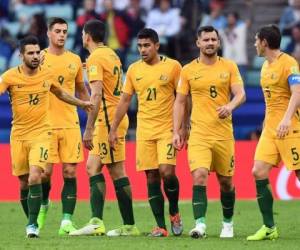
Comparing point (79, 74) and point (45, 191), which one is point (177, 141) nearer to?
point (79, 74)

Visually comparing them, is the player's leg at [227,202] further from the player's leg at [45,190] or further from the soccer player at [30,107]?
the player's leg at [45,190]

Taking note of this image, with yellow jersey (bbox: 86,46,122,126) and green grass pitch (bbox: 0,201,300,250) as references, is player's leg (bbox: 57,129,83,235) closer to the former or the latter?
green grass pitch (bbox: 0,201,300,250)

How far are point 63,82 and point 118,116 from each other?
126cm

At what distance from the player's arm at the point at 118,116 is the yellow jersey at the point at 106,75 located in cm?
29

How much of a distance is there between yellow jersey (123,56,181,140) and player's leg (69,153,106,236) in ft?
2.52

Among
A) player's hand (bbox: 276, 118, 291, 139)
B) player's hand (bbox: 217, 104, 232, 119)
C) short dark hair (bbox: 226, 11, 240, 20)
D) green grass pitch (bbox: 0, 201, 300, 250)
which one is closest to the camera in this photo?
green grass pitch (bbox: 0, 201, 300, 250)

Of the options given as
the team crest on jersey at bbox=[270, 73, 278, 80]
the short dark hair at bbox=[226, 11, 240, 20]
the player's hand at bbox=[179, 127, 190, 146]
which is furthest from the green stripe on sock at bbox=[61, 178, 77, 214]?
the short dark hair at bbox=[226, 11, 240, 20]

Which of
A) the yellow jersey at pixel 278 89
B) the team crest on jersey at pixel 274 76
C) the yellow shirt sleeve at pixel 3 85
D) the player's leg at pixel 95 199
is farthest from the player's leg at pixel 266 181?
the yellow shirt sleeve at pixel 3 85

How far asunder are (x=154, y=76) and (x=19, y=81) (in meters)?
1.67

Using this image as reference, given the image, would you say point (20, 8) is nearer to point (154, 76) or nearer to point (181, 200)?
point (181, 200)

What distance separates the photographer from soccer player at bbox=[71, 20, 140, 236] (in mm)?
14961

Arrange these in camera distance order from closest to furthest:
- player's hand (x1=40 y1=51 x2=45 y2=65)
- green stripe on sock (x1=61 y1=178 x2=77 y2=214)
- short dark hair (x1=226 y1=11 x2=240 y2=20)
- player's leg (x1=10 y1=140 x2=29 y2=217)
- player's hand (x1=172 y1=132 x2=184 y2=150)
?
player's hand (x1=172 y1=132 x2=184 y2=150) < player's leg (x1=10 y1=140 x2=29 y2=217) < player's hand (x1=40 y1=51 x2=45 y2=65) < green stripe on sock (x1=61 y1=178 x2=77 y2=214) < short dark hair (x1=226 y1=11 x2=240 y2=20)

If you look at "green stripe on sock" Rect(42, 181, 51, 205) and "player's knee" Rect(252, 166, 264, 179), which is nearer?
"player's knee" Rect(252, 166, 264, 179)

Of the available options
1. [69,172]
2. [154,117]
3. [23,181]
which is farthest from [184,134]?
[23,181]
